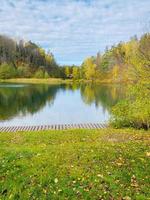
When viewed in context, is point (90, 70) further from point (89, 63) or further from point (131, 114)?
point (131, 114)

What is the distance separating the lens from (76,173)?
23.0ft

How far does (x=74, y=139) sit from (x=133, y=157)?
5.76m

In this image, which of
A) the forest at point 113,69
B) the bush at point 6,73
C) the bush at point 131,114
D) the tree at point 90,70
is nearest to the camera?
the forest at point 113,69

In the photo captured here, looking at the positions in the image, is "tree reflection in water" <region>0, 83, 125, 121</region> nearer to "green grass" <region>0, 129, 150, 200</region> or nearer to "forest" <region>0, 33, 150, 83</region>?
"forest" <region>0, 33, 150, 83</region>

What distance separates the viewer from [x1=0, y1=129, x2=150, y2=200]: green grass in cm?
628

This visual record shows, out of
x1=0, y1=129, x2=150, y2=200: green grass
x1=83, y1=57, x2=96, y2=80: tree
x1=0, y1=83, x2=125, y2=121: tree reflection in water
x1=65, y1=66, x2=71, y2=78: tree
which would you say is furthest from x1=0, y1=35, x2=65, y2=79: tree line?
x1=0, y1=129, x2=150, y2=200: green grass

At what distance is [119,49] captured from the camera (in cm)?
10600

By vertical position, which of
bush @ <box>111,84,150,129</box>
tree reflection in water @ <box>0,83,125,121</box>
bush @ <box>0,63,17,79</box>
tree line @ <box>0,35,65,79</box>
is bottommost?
tree reflection in water @ <box>0,83,125,121</box>

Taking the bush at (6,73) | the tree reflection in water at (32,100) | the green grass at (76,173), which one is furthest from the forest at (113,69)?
the green grass at (76,173)

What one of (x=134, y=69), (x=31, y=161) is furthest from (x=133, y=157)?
(x=134, y=69)

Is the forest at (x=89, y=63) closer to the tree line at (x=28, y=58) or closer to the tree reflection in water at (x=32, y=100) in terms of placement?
the tree line at (x=28, y=58)

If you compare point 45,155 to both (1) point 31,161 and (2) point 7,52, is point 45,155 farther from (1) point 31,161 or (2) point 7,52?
(2) point 7,52

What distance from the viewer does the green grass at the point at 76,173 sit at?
6.28 m

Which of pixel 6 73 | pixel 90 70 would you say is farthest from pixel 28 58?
pixel 90 70
